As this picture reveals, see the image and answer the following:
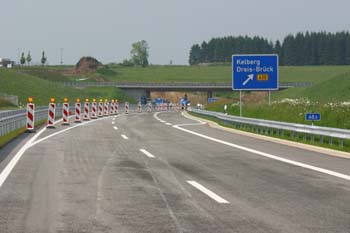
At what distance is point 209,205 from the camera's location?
8.53m

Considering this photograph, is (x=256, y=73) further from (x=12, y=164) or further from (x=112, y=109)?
(x=112, y=109)

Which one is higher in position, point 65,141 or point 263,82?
point 263,82

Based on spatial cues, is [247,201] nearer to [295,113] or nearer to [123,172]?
[123,172]

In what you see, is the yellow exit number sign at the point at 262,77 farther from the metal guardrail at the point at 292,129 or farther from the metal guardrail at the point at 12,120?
Answer: the metal guardrail at the point at 12,120

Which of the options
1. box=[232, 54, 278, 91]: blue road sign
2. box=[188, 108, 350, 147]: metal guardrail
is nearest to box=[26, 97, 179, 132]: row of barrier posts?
box=[188, 108, 350, 147]: metal guardrail

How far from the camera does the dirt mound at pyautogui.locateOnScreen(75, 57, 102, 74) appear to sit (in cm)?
17275

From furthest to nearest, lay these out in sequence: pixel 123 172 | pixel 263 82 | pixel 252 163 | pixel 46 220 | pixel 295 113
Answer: pixel 263 82 → pixel 295 113 → pixel 252 163 → pixel 123 172 → pixel 46 220

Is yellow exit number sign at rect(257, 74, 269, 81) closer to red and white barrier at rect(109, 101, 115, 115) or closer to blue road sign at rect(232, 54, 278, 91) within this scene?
blue road sign at rect(232, 54, 278, 91)

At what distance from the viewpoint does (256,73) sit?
106 ft

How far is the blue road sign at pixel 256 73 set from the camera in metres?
32.2

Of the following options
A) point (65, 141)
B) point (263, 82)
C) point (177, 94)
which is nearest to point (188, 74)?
point (177, 94)

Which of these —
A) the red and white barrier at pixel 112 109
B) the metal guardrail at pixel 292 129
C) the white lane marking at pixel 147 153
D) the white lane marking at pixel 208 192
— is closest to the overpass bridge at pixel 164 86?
the red and white barrier at pixel 112 109

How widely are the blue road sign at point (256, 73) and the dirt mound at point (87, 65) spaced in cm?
14251

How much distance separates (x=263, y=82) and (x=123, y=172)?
21073 mm
